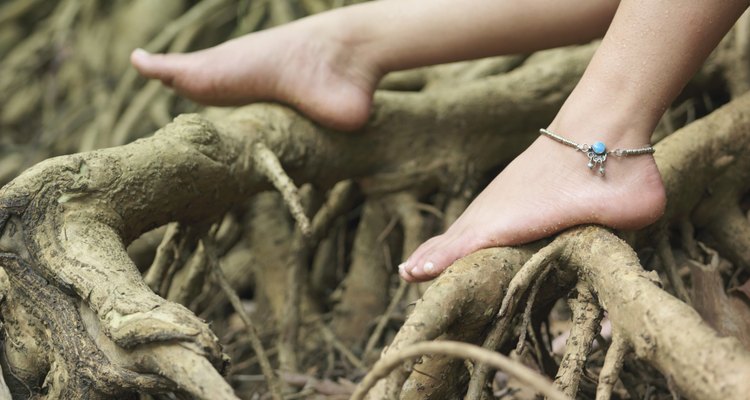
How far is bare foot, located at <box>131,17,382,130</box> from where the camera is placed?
1518 mm

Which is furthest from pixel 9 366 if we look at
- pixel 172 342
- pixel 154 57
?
pixel 154 57

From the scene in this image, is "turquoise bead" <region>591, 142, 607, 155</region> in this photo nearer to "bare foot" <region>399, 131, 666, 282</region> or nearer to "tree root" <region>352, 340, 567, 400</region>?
"bare foot" <region>399, 131, 666, 282</region>

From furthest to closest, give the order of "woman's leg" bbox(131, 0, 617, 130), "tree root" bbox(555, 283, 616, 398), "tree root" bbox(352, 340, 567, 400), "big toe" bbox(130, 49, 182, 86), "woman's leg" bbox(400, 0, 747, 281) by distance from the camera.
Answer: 1. "big toe" bbox(130, 49, 182, 86)
2. "woman's leg" bbox(131, 0, 617, 130)
3. "woman's leg" bbox(400, 0, 747, 281)
4. "tree root" bbox(555, 283, 616, 398)
5. "tree root" bbox(352, 340, 567, 400)

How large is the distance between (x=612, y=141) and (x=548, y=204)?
13 cm

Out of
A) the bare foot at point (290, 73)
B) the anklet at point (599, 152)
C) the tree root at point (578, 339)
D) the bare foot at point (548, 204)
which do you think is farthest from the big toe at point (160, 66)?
the tree root at point (578, 339)

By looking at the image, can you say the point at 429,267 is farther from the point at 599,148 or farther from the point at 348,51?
the point at 348,51

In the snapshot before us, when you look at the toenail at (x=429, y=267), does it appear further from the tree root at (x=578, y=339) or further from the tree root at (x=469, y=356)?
the tree root at (x=469, y=356)

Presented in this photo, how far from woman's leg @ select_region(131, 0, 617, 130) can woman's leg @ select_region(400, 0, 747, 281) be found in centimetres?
29

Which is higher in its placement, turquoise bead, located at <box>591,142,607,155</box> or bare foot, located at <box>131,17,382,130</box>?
bare foot, located at <box>131,17,382,130</box>

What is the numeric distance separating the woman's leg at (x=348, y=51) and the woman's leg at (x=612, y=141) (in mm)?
292

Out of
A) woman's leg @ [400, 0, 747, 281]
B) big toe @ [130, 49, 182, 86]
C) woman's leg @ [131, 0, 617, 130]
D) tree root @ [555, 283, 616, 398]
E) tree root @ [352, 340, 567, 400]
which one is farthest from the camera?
big toe @ [130, 49, 182, 86]

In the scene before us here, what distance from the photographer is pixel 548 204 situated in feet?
3.76

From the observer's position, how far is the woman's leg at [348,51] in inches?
57.4

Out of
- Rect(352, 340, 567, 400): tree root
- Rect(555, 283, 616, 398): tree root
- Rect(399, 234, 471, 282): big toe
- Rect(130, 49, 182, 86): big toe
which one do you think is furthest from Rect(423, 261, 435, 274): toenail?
Rect(130, 49, 182, 86): big toe
